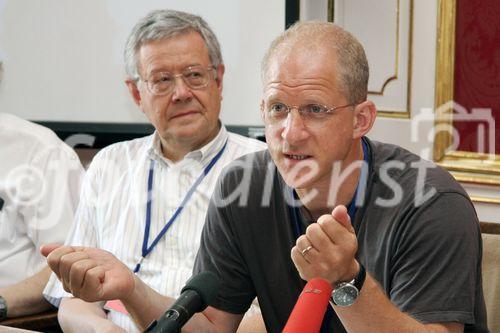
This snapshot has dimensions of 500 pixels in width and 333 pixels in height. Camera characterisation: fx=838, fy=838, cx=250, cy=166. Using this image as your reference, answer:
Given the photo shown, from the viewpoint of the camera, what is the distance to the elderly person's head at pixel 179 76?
2.50 meters

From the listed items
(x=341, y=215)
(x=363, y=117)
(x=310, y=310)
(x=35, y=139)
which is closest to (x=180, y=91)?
(x=35, y=139)

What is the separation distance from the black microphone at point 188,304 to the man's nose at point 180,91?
1.17m

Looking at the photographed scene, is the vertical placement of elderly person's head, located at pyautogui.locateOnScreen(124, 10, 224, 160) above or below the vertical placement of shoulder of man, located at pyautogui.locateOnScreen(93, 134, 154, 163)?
above

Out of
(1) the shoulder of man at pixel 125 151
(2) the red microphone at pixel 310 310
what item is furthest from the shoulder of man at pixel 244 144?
(2) the red microphone at pixel 310 310

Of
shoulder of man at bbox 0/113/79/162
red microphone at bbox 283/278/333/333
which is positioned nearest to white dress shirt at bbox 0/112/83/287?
shoulder of man at bbox 0/113/79/162

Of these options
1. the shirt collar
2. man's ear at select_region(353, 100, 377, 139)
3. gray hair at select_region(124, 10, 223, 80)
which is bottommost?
the shirt collar

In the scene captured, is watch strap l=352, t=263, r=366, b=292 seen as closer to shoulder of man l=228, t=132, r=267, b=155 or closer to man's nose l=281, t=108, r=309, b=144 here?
man's nose l=281, t=108, r=309, b=144

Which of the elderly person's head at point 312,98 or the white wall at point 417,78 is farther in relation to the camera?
the white wall at point 417,78

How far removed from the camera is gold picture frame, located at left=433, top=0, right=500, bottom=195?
9.00 feet

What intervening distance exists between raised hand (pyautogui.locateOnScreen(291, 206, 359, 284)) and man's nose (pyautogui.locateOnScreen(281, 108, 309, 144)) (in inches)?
15.3

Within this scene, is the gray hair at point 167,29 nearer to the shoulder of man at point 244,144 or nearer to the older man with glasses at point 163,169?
the older man with glasses at point 163,169

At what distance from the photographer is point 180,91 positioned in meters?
2.48

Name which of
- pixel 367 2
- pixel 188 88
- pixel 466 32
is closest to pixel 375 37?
pixel 367 2

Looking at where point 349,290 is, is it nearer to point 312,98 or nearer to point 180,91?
point 312,98
